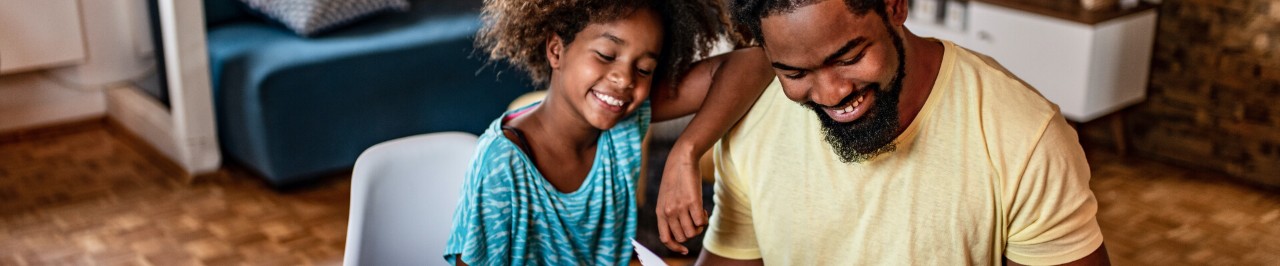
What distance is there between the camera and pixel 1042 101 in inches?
51.1

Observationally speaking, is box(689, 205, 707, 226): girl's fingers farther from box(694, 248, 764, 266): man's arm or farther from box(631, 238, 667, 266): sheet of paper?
box(694, 248, 764, 266): man's arm

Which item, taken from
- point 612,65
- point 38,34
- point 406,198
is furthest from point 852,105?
point 38,34

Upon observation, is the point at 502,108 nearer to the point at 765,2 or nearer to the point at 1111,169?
the point at 1111,169

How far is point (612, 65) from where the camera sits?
5.05 feet

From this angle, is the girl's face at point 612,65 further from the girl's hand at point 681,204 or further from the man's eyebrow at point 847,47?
the man's eyebrow at point 847,47

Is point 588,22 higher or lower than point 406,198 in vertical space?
higher

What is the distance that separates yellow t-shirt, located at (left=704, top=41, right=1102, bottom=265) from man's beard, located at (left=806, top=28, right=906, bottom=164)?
0.03m

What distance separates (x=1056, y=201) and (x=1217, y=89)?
247 cm

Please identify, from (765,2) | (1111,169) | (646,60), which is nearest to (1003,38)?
(1111,169)

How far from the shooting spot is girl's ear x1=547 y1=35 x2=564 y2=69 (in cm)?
161

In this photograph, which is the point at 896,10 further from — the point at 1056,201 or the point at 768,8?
the point at 1056,201

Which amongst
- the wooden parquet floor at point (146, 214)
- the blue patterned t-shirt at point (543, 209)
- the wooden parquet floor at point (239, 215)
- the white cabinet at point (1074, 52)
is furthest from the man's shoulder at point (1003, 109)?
the white cabinet at point (1074, 52)

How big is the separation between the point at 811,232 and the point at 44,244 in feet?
7.47

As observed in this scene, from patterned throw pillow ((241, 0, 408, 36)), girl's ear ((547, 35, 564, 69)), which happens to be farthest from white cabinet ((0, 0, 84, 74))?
girl's ear ((547, 35, 564, 69))
